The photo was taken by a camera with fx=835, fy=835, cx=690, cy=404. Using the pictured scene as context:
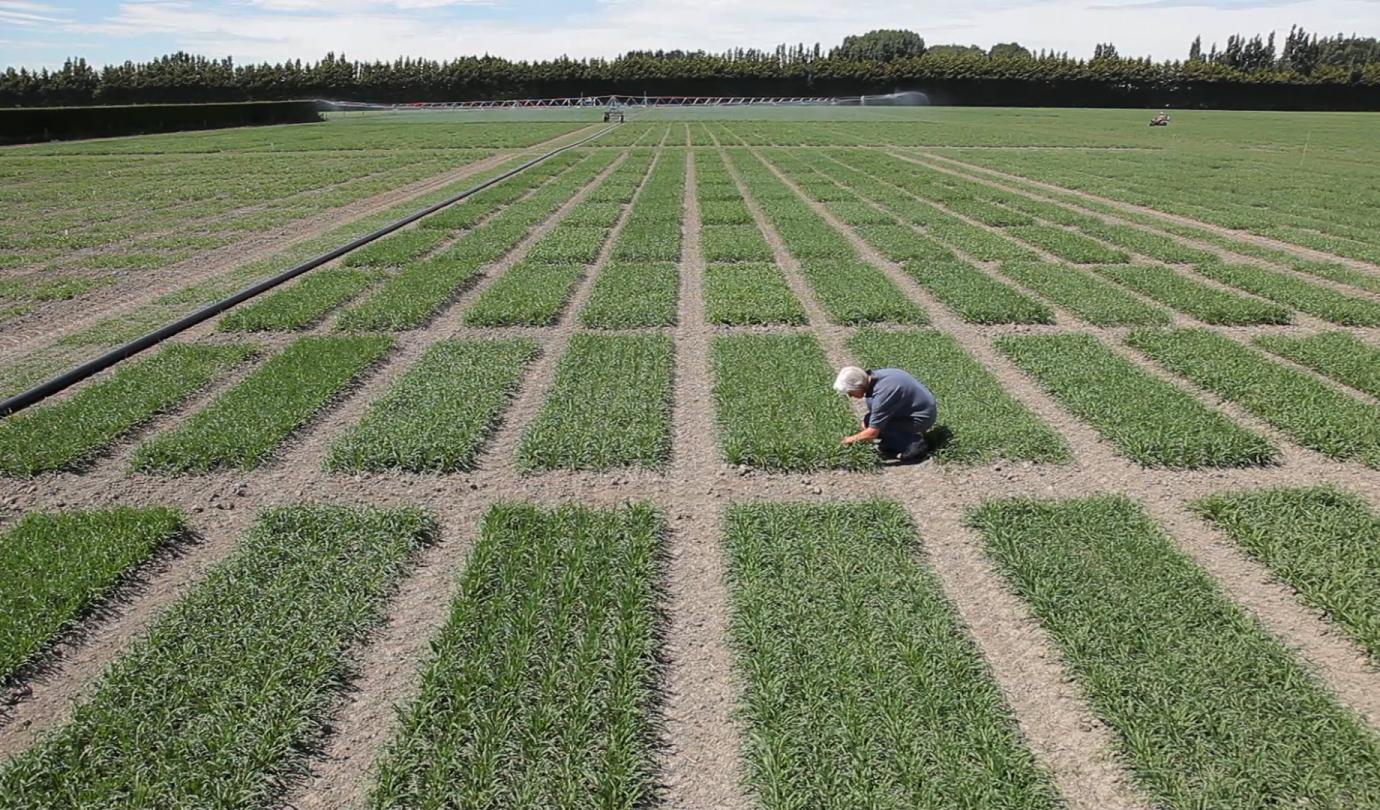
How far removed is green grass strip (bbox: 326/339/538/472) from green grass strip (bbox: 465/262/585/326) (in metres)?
0.80

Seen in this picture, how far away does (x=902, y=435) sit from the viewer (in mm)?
5887

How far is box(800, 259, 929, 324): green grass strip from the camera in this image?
949 cm

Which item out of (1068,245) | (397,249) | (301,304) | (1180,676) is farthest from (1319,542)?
(397,249)

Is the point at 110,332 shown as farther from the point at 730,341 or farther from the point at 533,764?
the point at 533,764

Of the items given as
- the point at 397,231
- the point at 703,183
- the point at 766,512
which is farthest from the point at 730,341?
the point at 703,183

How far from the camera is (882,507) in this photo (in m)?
5.23

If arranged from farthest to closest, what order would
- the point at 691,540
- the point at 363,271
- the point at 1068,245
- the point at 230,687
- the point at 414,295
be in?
the point at 1068,245
the point at 363,271
the point at 414,295
the point at 691,540
the point at 230,687

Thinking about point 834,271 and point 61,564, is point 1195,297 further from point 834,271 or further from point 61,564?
point 61,564

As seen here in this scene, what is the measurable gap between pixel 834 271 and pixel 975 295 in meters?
2.07

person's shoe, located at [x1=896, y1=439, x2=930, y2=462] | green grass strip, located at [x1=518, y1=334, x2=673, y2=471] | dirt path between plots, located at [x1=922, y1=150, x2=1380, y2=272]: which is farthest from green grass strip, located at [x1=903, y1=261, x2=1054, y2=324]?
dirt path between plots, located at [x1=922, y1=150, x2=1380, y2=272]

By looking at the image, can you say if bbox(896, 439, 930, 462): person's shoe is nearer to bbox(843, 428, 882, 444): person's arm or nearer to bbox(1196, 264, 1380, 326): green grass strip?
bbox(843, 428, 882, 444): person's arm

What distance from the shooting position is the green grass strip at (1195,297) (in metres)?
9.38

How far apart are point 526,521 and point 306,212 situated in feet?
48.0

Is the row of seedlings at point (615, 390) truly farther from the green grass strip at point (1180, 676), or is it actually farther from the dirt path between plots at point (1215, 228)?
the dirt path between plots at point (1215, 228)
